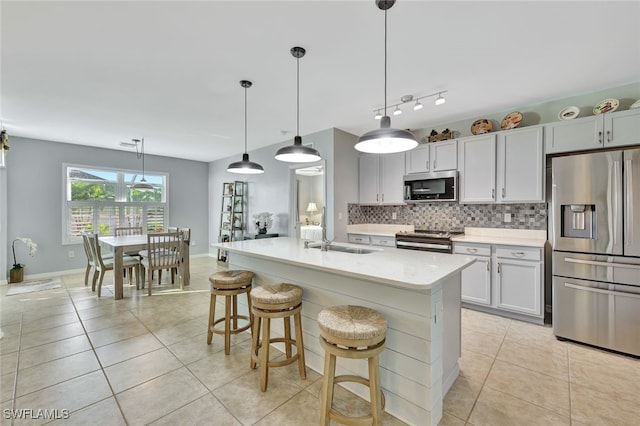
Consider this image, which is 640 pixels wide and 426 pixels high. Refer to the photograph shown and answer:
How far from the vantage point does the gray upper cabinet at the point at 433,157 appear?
3875 millimetres

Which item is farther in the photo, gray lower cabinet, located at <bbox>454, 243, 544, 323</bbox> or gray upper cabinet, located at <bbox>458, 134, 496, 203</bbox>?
gray upper cabinet, located at <bbox>458, 134, 496, 203</bbox>

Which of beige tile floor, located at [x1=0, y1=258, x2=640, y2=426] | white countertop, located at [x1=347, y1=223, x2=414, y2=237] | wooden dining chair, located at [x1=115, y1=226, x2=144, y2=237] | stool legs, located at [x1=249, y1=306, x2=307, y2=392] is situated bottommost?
beige tile floor, located at [x1=0, y1=258, x2=640, y2=426]

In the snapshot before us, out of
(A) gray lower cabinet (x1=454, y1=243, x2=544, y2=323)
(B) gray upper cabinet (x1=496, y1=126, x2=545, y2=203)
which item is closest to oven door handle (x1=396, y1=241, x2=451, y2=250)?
(A) gray lower cabinet (x1=454, y1=243, x2=544, y2=323)

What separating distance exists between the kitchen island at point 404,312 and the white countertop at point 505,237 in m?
1.57

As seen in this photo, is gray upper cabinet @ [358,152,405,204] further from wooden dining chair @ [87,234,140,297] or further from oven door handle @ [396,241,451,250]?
wooden dining chair @ [87,234,140,297]

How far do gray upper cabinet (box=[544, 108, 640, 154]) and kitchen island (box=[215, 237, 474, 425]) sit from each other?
2.22 metres

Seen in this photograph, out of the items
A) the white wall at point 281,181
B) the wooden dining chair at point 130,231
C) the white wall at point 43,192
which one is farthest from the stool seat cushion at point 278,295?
the white wall at point 43,192

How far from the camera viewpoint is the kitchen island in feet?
5.18

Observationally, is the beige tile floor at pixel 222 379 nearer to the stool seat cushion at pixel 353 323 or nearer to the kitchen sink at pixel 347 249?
the stool seat cushion at pixel 353 323

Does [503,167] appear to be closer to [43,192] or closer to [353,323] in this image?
[353,323]

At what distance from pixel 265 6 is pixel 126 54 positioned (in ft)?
4.65

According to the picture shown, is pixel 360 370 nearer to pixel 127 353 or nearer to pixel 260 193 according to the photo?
pixel 127 353

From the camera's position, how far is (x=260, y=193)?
5.96 meters

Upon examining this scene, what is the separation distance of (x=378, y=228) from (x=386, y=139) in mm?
3326
